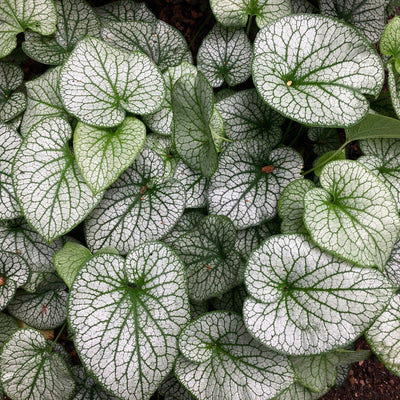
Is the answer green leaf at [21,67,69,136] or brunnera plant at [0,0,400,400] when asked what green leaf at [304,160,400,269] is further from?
green leaf at [21,67,69,136]

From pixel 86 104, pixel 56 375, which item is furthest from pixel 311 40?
pixel 56 375

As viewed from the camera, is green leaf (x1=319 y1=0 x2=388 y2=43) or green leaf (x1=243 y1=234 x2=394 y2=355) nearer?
green leaf (x1=243 y1=234 x2=394 y2=355)

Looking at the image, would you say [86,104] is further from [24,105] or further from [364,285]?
[364,285]

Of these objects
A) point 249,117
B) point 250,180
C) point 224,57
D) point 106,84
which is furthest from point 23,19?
point 250,180

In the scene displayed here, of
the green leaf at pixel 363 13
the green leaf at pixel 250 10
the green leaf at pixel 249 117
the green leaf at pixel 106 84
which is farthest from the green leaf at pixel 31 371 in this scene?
the green leaf at pixel 363 13

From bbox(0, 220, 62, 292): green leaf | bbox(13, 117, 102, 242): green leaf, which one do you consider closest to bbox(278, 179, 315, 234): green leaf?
bbox(13, 117, 102, 242): green leaf

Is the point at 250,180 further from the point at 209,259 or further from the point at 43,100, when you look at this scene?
the point at 43,100
